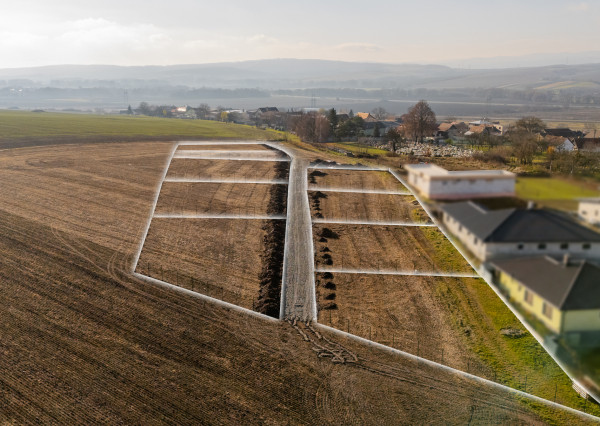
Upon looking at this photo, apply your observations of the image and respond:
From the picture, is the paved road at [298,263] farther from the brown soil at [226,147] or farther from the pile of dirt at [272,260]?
the brown soil at [226,147]

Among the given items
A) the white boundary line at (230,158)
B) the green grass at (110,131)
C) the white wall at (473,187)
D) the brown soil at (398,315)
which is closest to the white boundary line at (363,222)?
the brown soil at (398,315)

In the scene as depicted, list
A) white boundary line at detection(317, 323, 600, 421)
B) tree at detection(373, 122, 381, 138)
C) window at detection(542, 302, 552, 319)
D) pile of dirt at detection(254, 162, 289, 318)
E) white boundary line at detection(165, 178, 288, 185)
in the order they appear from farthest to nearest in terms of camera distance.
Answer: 1. tree at detection(373, 122, 381, 138)
2. white boundary line at detection(165, 178, 288, 185)
3. pile of dirt at detection(254, 162, 289, 318)
4. white boundary line at detection(317, 323, 600, 421)
5. window at detection(542, 302, 552, 319)

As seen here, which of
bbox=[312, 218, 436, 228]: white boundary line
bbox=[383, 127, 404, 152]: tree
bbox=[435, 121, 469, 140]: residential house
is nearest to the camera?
bbox=[312, 218, 436, 228]: white boundary line

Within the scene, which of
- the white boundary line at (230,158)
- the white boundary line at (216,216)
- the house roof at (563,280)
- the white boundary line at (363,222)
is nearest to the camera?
the house roof at (563,280)

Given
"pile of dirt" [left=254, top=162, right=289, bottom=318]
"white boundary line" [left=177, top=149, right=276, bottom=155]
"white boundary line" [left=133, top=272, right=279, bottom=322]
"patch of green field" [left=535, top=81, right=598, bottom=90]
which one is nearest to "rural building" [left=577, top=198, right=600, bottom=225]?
"white boundary line" [left=133, top=272, right=279, bottom=322]

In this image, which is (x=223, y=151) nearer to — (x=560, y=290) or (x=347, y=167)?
(x=347, y=167)

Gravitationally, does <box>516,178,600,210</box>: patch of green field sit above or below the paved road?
above

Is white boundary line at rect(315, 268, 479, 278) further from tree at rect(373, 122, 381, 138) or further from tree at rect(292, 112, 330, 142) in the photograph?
tree at rect(373, 122, 381, 138)
